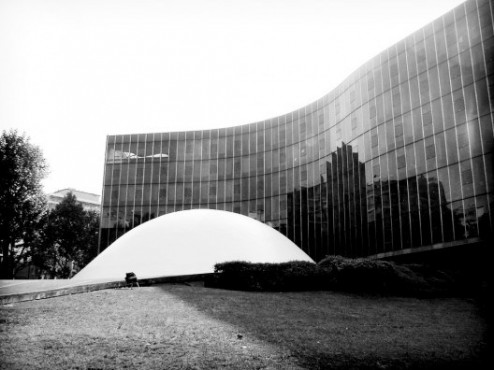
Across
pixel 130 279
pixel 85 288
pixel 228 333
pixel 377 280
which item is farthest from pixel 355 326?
pixel 85 288

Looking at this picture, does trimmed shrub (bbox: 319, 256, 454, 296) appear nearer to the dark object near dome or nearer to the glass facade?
the dark object near dome

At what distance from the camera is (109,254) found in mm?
23828

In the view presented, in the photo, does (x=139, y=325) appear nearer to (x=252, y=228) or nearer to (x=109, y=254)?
(x=109, y=254)

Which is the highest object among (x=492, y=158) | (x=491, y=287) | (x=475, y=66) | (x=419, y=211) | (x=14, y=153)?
(x=475, y=66)

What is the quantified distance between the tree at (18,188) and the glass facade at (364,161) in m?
15.8

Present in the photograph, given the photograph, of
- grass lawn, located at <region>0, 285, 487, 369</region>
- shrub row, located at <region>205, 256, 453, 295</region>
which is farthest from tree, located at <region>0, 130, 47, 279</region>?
grass lawn, located at <region>0, 285, 487, 369</region>

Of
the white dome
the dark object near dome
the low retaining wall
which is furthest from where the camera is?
the white dome

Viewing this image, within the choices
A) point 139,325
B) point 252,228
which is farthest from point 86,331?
point 252,228

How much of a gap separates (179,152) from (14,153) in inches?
853

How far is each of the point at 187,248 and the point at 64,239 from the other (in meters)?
33.3

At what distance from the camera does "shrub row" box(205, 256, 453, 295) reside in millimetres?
19922

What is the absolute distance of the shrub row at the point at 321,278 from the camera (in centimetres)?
1992

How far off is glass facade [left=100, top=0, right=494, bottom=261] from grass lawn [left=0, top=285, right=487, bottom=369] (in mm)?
17733

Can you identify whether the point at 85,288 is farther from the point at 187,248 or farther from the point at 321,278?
the point at 321,278
